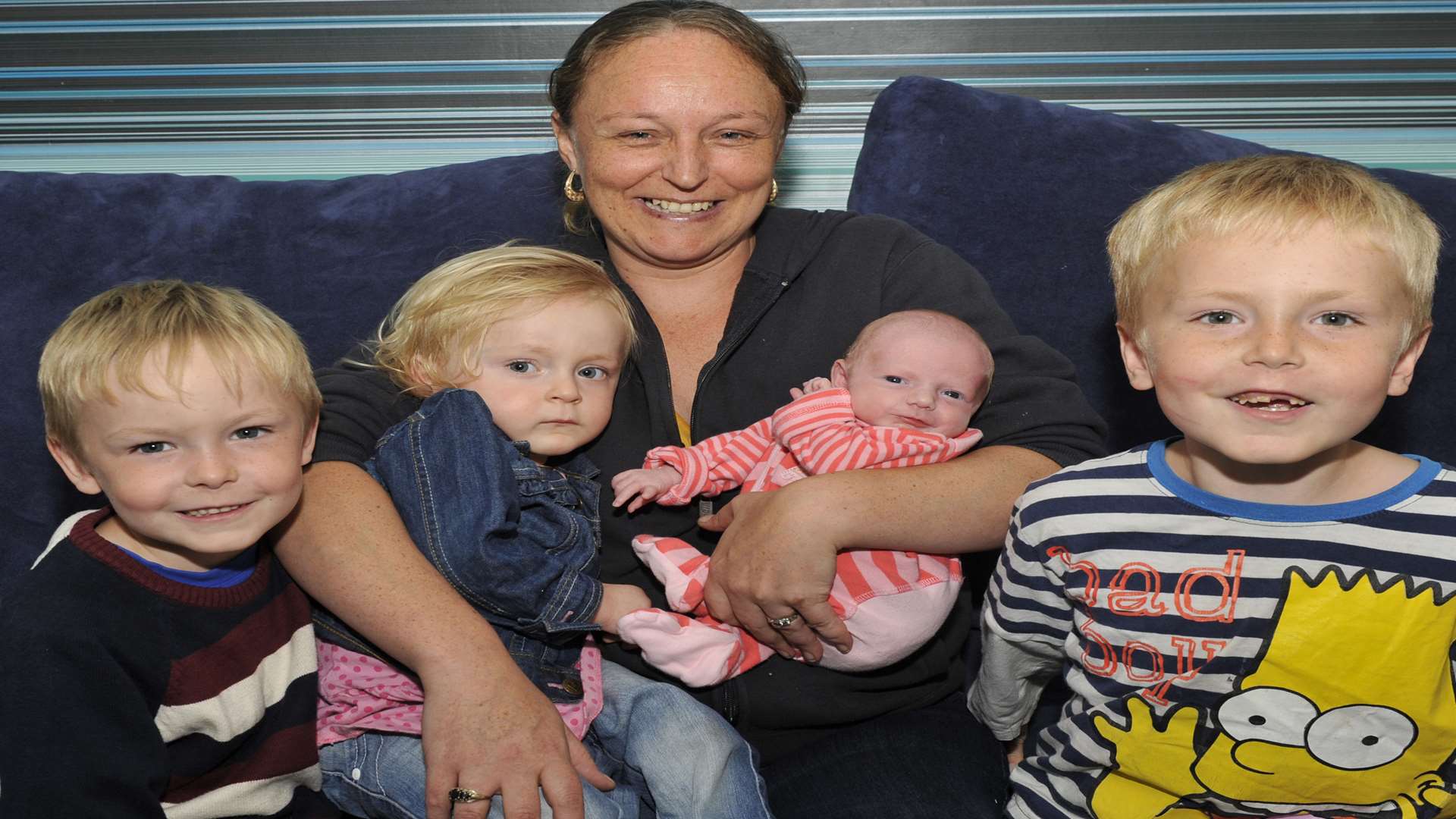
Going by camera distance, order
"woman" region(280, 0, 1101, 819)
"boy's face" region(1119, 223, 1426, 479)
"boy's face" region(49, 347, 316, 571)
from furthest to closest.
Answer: "woman" region(280, 0, 1101, 819)
"boy's face" region(49, 347, 316, 571)
"boy's face" region(1119, 223, 1426, 479)

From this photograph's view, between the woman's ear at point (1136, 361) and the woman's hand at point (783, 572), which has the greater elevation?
the woman's ear at point (1136, 361)

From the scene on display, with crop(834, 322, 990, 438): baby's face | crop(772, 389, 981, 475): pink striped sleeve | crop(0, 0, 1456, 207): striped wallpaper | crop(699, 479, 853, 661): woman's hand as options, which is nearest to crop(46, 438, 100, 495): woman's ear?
crop(699, 479, 853, 661): woman's hand

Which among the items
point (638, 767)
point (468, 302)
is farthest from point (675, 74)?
point (638, 767)

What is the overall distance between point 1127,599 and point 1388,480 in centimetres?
32

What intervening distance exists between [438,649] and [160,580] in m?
0.34

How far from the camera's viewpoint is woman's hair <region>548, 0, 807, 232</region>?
183 centimetres

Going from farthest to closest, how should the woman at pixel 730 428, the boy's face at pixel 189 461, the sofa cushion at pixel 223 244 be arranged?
the sofa cushion at pixel 223 244, the woman at pixel 730 428, the boy's face at pixel 189 461

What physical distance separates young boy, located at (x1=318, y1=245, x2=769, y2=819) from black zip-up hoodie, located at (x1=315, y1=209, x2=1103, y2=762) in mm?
61

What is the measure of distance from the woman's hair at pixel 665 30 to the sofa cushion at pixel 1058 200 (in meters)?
0.29

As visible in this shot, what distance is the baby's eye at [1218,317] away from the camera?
1335 millimetres

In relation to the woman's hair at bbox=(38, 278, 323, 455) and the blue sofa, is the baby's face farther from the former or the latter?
the woman's hair at bbox=(38, 278, 323, 455)

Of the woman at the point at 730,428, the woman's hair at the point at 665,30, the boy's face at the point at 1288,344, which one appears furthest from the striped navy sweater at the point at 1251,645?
the woman's hair at the point at 665,30

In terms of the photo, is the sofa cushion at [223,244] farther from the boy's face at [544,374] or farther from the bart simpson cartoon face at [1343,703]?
the bart simpson cartoon face at [1343,703]

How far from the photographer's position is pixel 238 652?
4.90ft
